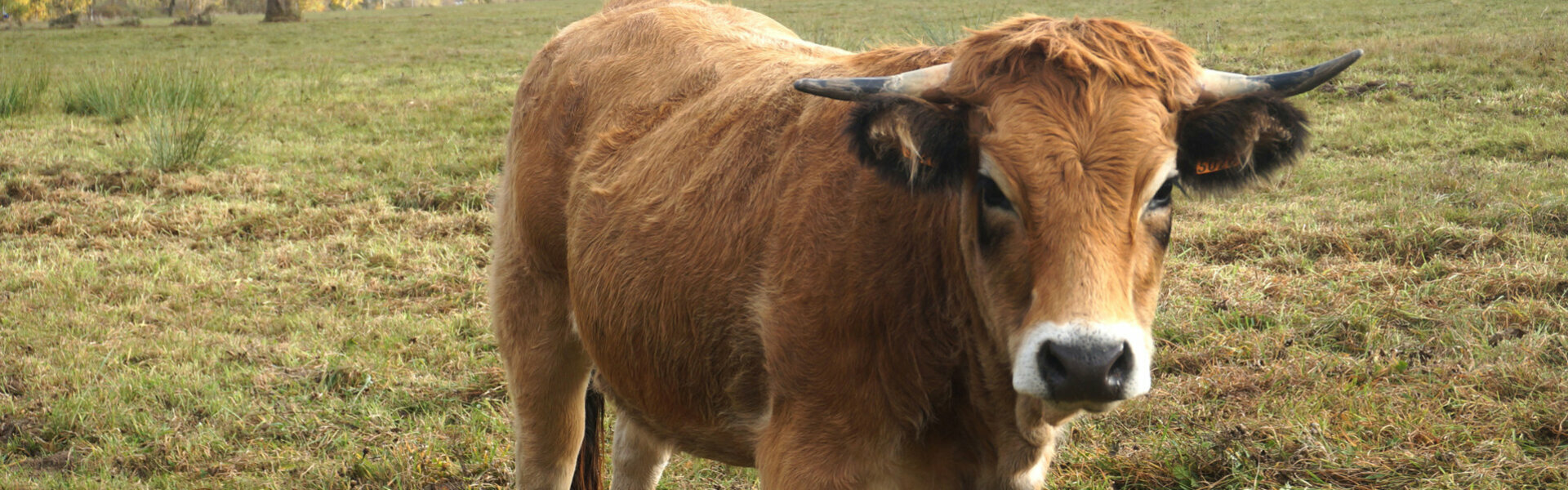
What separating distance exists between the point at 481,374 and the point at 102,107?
10.5 metres

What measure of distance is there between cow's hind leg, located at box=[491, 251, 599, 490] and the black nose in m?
2.07

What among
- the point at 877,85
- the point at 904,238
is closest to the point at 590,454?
the point at 904,238

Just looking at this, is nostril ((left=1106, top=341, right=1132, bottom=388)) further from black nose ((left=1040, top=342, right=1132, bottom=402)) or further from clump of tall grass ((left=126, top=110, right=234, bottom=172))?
clump of tall grass ((left=126, top=110, right=234, bottom=172))

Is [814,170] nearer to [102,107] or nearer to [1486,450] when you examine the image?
[1486,450]

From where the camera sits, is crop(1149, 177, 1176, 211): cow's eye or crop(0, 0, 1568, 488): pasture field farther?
crop(0, 0, 1568, 488): pasture field

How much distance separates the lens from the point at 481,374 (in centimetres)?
511

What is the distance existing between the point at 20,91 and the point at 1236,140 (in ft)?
49.6

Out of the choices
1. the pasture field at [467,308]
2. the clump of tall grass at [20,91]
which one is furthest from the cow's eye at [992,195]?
the clump of tall grass at [20,91]

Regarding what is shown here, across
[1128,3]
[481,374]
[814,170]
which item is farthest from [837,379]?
[1128,3]

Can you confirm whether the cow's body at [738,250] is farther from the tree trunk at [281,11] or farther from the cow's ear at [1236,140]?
the tree trunk at [281,11]

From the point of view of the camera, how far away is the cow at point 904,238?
2.08 m

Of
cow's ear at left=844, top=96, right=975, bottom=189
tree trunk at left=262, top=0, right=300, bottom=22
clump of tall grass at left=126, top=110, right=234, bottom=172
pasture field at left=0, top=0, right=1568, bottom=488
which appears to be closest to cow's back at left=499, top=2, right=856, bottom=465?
cow's ear at left=844, top=96, right=975, bottom=189

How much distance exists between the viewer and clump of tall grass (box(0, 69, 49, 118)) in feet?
42.7

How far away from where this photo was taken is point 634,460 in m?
4.04
